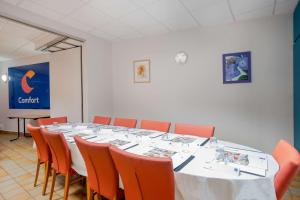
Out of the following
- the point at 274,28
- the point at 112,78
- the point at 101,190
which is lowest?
the point at 101,190

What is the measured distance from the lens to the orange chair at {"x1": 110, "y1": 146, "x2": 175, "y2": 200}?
3.64 feet

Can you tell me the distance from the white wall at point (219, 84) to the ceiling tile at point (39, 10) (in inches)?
65.2

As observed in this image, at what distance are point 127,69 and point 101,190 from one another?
3121 millimetres

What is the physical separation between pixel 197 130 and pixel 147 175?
52.8 inches

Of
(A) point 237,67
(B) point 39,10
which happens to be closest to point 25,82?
(B) point 39,10

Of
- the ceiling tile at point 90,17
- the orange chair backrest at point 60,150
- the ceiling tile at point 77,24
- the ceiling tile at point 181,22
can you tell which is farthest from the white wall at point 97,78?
the orange chair backrest at point 60,150

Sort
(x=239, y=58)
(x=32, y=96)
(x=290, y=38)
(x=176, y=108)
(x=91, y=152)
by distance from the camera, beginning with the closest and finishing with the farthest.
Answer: (x=91, y=152)
(x=290, y=38)
(x=239, y=58)
(x=176, y=108)
(x=32, y=96)

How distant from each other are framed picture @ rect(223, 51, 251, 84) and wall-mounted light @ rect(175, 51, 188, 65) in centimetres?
74

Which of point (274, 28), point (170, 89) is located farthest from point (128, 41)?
point (274, 28)

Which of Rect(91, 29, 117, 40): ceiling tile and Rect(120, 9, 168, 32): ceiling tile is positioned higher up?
Rect(91, 29, 117, 40): ceiling tile

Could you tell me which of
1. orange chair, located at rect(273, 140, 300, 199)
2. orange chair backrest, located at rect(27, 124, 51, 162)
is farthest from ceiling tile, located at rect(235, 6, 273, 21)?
orange chair backrest, located at rect(27, 124, 51, 162)

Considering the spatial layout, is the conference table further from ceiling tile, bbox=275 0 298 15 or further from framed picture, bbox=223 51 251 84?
ceiling tile, bbox=275 0 298 15

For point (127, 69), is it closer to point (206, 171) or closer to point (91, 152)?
point (91, 152)

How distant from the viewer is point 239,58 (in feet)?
10.2
